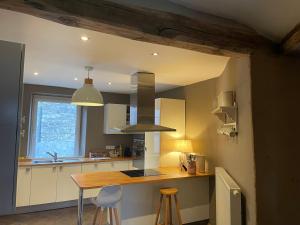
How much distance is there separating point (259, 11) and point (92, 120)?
394 centimetres

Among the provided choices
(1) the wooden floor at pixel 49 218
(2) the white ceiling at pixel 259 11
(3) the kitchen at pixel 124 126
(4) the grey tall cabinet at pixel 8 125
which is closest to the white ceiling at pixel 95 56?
(3) the kitchen at pixel 124 126

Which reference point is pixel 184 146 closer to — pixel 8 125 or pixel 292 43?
pixel 292 43

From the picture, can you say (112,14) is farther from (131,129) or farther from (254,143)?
(131,129)

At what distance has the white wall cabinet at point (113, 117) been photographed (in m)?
4.76

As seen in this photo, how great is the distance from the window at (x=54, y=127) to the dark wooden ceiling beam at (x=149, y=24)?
360 centimetres

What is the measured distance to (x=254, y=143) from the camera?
176 cm

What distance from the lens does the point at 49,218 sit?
3.57m

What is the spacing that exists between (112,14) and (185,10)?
56cm

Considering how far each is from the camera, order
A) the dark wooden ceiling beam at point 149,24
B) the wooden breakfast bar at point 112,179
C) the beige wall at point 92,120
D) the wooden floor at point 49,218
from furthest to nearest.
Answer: the beige wall at point 92,120
the wooden floor at point 49,218
the wooden breakfast bar at point 112,179
the dark wooden ceiling beam at point 149,24

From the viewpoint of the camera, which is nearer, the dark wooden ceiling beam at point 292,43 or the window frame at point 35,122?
the dark wooden ceiling beam at point 292,43

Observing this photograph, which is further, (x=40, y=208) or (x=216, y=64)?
(x=40, y=208)

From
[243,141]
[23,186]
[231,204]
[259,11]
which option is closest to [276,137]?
[243,141]

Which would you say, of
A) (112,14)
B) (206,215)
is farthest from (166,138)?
(112,14)

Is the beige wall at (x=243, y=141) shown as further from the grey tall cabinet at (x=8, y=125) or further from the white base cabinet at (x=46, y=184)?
the white base cabinet at (x=46, y=184)
